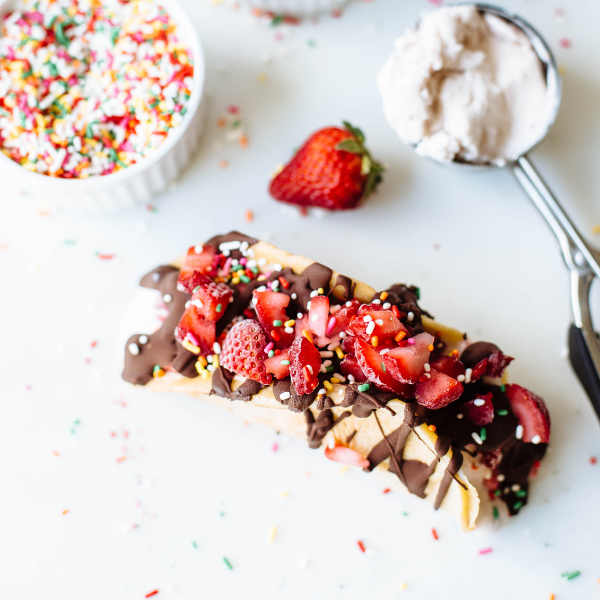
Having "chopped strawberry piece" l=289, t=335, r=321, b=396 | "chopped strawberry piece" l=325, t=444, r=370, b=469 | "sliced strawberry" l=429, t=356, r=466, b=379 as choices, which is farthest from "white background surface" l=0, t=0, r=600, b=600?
"chopped strawberry piece" l=289, t=335, r=321, b=396

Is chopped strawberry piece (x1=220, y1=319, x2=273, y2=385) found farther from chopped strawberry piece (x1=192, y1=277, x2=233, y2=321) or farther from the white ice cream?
the white ice cream

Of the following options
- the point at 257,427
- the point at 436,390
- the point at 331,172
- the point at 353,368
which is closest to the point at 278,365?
the point at 353,368

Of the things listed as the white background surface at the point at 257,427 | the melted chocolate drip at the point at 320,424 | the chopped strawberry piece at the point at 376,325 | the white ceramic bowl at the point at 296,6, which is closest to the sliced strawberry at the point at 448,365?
the chopped strawberry piece at the point at 376,325

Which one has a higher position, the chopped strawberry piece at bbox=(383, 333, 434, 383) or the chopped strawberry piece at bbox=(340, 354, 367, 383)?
the chopped strawberry piece at bbox=(383, 333, 434, 383)

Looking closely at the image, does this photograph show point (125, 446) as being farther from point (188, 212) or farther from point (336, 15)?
point (336, 15)

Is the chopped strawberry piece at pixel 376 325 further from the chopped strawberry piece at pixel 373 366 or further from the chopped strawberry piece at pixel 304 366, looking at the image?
the chopped strawberry piece at pixel 304 366

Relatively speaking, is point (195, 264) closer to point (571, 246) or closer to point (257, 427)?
point (257, 427)
